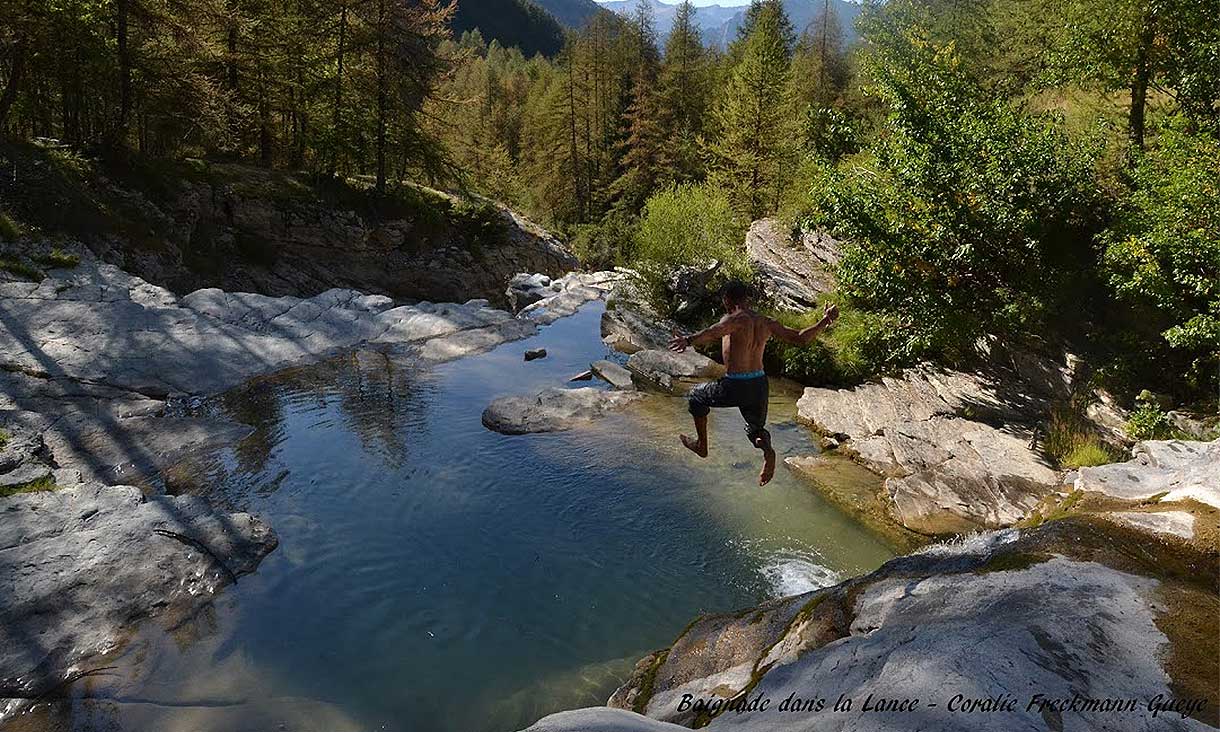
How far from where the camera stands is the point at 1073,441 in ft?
35.9

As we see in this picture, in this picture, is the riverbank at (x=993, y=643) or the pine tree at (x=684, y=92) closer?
the riverbank at (x=993, y=643)

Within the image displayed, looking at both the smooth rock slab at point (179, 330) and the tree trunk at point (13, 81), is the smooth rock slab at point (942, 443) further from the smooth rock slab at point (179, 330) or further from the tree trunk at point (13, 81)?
the tree trunk at point (13, 81)

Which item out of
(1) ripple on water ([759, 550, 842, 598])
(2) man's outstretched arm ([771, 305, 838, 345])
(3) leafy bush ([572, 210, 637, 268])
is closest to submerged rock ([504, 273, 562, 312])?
(3) leafy bush ([572, 210, 637, 268])

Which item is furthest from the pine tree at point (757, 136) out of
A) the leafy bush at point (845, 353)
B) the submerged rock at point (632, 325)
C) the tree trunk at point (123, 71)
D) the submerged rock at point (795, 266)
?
the tree trunk at point (123, 71)

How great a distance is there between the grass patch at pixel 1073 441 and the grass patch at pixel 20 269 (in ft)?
78.4

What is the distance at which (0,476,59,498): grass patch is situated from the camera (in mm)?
8179

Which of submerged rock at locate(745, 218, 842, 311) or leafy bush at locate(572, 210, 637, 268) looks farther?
leafy bush at locate(572, 210, 637, 268)

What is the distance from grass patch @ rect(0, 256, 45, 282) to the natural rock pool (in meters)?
7.75

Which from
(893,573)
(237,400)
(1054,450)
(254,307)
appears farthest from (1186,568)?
(254,307)

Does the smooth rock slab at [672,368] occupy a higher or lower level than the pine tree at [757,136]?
lower

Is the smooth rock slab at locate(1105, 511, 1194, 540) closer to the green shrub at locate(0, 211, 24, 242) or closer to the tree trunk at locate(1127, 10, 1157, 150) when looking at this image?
the tree trunk at locate(1127, 10, 1157, 150)

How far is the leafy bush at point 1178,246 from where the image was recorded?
972 centimetres

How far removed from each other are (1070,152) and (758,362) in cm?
1017

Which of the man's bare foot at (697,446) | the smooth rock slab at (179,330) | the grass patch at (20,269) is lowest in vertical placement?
the smooth rock slab at (179,330)
